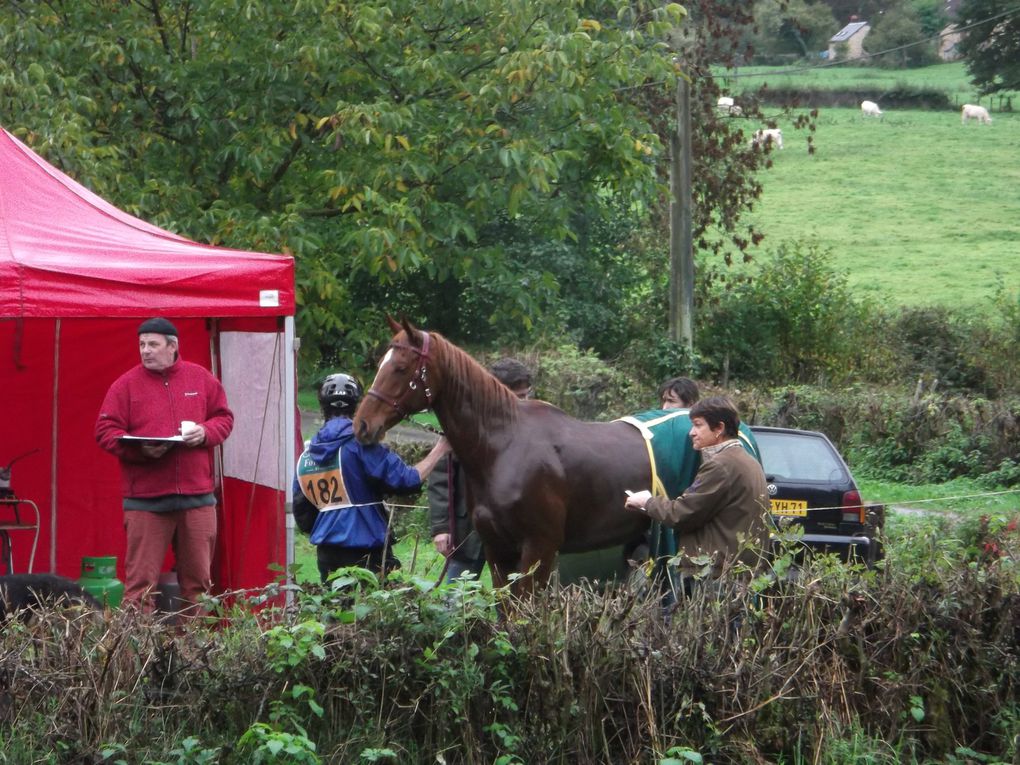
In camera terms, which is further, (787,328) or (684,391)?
(787,328)

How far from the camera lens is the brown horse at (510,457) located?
658 cm

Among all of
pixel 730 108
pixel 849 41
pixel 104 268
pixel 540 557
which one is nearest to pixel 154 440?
pixel 104 268

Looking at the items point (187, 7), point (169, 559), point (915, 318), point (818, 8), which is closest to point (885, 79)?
point (818, 8)

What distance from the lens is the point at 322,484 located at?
673 cm

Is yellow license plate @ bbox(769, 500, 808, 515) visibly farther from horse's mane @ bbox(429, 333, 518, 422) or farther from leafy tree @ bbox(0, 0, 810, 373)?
horse's mane @ bbox(429, 333, 518, 422)

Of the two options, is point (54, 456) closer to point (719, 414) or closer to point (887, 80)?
point (719, 414)

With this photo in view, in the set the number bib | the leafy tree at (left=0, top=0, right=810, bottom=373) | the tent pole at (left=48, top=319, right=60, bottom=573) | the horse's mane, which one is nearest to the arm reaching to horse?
the horse's mane

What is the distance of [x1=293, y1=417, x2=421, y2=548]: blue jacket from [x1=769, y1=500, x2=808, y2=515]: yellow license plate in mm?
4999


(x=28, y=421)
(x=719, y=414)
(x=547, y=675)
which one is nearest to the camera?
(x=547, y=675)

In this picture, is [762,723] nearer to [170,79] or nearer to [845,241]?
[170,79]

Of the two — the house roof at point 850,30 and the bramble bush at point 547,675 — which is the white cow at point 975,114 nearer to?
the house roof at point 850,30

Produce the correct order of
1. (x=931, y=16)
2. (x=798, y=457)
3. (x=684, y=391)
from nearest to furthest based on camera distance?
(x=684, y=391) → (x=798, y=457) → (x=931, y=16)

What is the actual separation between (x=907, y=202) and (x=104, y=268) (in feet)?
154

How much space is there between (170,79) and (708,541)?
32.8ft
